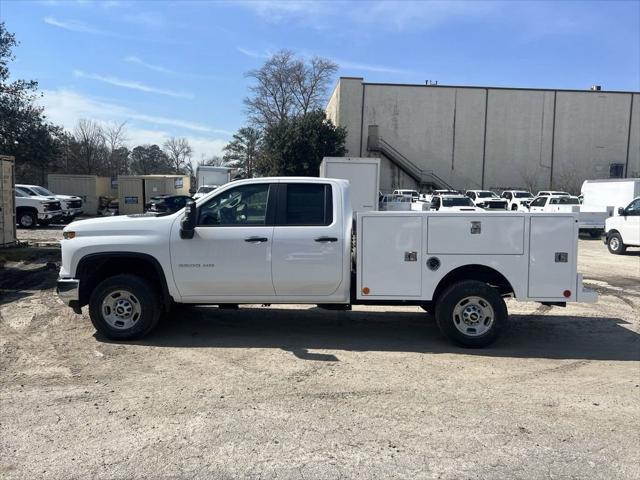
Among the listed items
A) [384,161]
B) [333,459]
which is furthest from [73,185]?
[333,459]

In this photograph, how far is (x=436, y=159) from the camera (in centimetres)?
5228

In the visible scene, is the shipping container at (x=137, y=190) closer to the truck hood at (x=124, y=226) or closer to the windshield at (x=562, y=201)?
the windshield at (x=562, y=201)

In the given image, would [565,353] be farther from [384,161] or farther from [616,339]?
[384,161]

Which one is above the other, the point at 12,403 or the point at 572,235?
the point at 572,235

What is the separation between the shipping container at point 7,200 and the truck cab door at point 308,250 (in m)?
11.1

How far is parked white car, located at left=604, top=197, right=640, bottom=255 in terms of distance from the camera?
16.7 meters

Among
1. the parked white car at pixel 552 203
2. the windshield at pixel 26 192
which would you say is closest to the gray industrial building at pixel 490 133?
the parked white car at pixel 552 203

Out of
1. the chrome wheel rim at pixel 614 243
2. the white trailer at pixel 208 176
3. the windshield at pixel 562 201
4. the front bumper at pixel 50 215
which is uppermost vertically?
the white trailer at pixel 208 176

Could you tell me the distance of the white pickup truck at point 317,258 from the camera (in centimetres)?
627

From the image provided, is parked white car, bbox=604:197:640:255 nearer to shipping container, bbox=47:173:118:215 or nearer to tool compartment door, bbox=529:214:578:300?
tool compartment door, bbox=529:214:578:300

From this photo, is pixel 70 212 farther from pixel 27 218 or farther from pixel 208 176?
pixel 208 176

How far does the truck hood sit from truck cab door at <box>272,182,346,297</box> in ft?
4.58

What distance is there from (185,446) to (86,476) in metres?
0.69

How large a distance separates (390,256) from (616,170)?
55.1 metres
